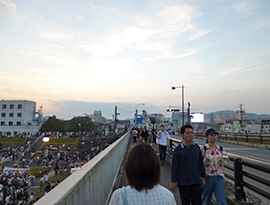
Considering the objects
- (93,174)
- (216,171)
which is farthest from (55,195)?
(216,171)

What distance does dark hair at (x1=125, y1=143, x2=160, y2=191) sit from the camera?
6.41ft

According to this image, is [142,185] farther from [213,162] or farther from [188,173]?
[213,162]

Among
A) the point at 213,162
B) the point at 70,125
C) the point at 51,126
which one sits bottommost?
the point at 51,126

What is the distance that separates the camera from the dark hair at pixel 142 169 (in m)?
1.95

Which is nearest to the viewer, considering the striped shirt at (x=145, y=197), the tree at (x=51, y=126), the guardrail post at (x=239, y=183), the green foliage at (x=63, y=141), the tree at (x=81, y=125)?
the striped shirt at (x=145, y=197)

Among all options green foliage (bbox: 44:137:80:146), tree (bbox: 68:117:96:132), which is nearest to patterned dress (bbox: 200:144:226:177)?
green foliage (bbox: 44:137:80:146)

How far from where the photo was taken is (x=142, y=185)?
195 centimetres

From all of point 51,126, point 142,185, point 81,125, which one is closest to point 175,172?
point 142,185

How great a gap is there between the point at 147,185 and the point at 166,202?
8.6 inches

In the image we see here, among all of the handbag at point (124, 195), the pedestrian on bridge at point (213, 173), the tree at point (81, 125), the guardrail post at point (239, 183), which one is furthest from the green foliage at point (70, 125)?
the handbag at point (124, 195)

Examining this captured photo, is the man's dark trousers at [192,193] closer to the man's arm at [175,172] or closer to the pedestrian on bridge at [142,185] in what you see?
the man's arm at [175,172]

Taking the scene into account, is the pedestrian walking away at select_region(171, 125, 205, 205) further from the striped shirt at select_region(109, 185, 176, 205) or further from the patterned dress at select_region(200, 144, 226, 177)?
the striped shirt at select_region(109, 185, 176, 205)

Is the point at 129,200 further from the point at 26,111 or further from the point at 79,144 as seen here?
the point at 26,111

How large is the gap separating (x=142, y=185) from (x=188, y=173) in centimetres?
200
